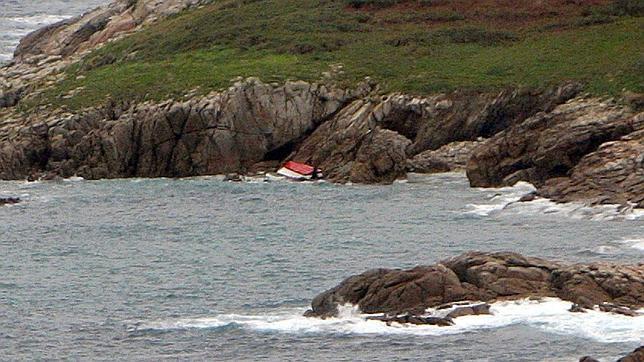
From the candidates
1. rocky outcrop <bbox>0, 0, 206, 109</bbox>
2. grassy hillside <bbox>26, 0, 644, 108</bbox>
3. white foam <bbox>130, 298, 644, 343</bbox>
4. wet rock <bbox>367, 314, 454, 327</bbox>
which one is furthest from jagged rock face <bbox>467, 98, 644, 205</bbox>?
rocky outcrop <bbox>0, 0, 206, 109</bbox>

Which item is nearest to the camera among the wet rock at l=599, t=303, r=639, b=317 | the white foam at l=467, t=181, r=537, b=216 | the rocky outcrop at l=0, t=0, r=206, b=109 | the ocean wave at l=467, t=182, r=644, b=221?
the wet rock at l=599, t=303, r=639, b=317

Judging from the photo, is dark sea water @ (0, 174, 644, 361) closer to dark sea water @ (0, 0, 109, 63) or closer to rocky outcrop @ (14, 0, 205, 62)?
rocky outcrop @ (14, 0, 205, 62)

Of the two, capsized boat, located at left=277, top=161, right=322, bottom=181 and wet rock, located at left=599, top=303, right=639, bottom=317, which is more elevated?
wet rock, located at left=599, top=303, right=639, bottom=317

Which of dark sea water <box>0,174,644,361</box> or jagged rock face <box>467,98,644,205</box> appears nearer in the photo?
dark sea water <box>0,174,644,361</box>

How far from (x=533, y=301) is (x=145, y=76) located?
40.1 metres

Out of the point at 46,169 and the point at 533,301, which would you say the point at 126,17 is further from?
the point at 533,301

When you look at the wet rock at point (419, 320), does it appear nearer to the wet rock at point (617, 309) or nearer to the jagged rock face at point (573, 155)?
the wet rock at point (617, 309)

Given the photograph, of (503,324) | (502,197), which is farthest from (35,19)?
(503,324)

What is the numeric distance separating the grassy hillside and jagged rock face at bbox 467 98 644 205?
3740 mm

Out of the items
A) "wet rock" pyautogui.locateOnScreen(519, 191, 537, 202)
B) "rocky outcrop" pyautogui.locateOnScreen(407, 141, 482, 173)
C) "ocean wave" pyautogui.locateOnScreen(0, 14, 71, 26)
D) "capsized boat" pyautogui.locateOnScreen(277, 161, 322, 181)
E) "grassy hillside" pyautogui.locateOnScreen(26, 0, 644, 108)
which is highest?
"grassy hillside" pyautogui.locateOnScreen(26, 0, 644, 108)

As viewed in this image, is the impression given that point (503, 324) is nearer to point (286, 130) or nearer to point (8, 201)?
point (8, 201)

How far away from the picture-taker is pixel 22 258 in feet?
174

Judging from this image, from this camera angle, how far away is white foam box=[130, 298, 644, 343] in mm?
36531

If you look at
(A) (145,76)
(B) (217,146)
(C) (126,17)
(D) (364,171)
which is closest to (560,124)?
(D) (364,171)
